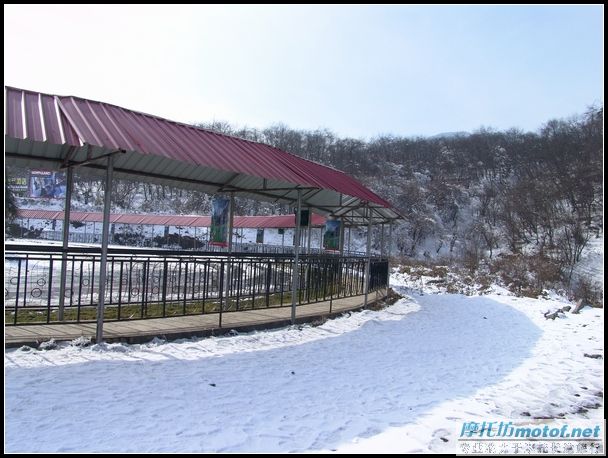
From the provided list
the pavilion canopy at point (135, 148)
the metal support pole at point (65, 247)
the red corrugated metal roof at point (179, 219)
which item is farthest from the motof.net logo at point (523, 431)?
the red corrugated metal roof at point (179, 219)

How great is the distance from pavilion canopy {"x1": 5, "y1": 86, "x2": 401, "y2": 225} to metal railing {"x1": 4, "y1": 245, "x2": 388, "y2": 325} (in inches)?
61.1

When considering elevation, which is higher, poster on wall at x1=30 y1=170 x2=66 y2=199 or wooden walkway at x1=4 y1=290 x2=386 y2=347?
poster on wall at x1=30 y1=170 x2=66 y2=199

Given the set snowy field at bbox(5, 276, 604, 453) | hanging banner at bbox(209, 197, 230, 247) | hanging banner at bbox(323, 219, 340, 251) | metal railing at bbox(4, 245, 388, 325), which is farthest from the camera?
hanging banner at bbox(323, 219, 340, 251)

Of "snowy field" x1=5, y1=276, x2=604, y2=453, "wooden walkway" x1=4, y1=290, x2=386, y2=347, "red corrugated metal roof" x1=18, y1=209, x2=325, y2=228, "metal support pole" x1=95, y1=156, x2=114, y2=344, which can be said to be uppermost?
"red corrugated metal roof" x1=18, y1=209, x2=325, y2=228

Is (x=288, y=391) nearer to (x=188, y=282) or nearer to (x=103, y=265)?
(x=103, y=265)

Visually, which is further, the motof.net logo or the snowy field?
the motof.net logo

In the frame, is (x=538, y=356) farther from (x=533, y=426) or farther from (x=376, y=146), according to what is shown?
(x=376, y=146)

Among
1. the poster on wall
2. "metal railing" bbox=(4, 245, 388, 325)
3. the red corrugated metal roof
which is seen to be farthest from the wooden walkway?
the poster on wall

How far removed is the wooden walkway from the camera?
628 cm

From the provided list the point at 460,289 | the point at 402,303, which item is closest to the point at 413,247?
the point at 460,289

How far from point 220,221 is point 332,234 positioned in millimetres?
6118

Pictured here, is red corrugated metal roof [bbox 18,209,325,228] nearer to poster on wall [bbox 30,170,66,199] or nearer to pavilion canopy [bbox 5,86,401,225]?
poster on wall [bbox 30,170,66,199]

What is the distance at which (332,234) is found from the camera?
1600cm

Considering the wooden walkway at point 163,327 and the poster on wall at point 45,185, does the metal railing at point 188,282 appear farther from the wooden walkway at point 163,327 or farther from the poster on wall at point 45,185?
Answer: the poster on wall at point 45,185
